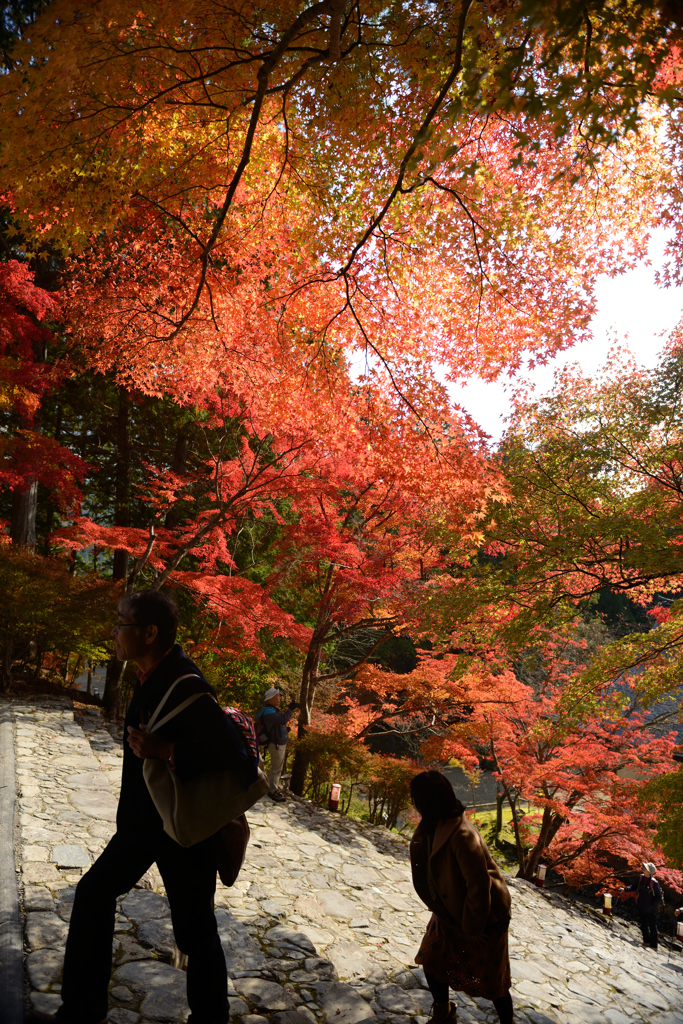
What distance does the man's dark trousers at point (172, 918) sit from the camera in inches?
79.7

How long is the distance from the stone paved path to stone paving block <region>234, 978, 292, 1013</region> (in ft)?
0.03

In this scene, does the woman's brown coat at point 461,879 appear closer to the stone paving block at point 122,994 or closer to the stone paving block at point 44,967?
the stone paving block at point 122,994

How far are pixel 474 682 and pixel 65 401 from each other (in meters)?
11.2

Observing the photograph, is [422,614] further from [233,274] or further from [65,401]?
[65,401]

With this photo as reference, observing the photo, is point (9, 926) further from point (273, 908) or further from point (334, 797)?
point (334, 797)

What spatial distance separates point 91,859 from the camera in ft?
12.7

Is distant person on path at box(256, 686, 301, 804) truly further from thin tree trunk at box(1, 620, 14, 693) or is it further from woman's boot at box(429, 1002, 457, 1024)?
woman's boot at box(429, 1002, 457, 1024)

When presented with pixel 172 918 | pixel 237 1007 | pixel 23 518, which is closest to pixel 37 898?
pixel 237 1007

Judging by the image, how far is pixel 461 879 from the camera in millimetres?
2842

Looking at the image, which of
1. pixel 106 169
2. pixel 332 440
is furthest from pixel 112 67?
pixel 332 440

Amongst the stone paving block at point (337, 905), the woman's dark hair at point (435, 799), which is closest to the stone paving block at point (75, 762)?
the stone paving block at point (337, 905)

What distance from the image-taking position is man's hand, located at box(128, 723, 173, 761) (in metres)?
1.98

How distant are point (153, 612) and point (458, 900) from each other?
2088 mm

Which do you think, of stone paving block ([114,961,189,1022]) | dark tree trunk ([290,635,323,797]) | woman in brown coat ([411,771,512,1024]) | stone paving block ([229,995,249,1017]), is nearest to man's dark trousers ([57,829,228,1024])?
stone paving block ([114,961,189,1022])
